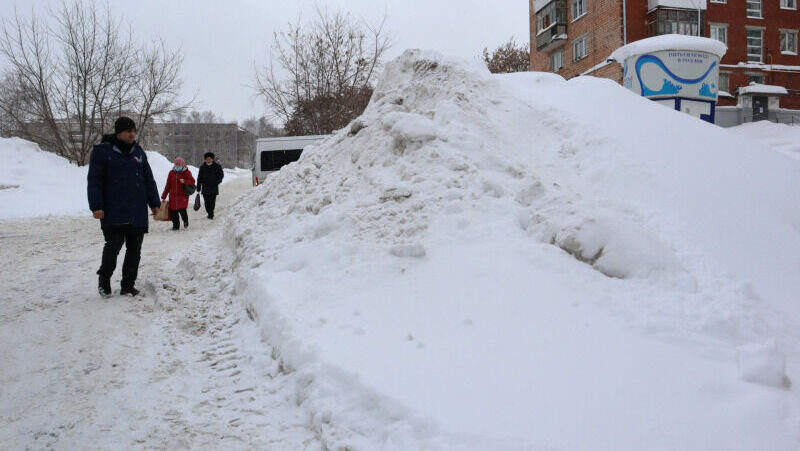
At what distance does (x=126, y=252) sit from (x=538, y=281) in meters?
4.07

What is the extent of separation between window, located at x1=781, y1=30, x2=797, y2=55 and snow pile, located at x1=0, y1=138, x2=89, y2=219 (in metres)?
34.3

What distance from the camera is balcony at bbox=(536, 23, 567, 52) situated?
27391 millimetres

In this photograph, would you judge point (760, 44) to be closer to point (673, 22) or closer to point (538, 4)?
point (673, 22)

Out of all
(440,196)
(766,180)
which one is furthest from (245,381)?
(766,180)

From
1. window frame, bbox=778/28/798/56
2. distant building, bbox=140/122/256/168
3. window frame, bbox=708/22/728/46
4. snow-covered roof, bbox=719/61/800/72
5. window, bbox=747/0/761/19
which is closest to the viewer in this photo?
window frame, bbox=708/22/728/46

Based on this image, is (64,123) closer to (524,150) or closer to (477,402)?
(524,150)

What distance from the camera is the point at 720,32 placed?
85.0 feet

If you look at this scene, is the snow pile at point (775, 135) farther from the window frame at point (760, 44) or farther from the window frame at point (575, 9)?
the window frame at point (575, 9)

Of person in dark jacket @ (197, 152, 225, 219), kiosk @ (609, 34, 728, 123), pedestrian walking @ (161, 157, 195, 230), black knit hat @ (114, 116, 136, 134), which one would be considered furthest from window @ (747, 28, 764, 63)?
black knit hat @ (114, 116, 136, 134)

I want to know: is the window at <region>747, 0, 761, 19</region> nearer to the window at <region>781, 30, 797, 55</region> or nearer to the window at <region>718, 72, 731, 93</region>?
the window at <region>781, 30, 797, 55</region>

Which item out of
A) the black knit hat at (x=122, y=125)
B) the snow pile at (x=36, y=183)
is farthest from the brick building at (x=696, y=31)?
the snow pile at (x=36, y=183)

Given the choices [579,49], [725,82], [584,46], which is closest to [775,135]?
[725,82]

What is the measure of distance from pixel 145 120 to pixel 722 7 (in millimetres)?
29566

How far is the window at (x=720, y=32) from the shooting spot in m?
25.7
